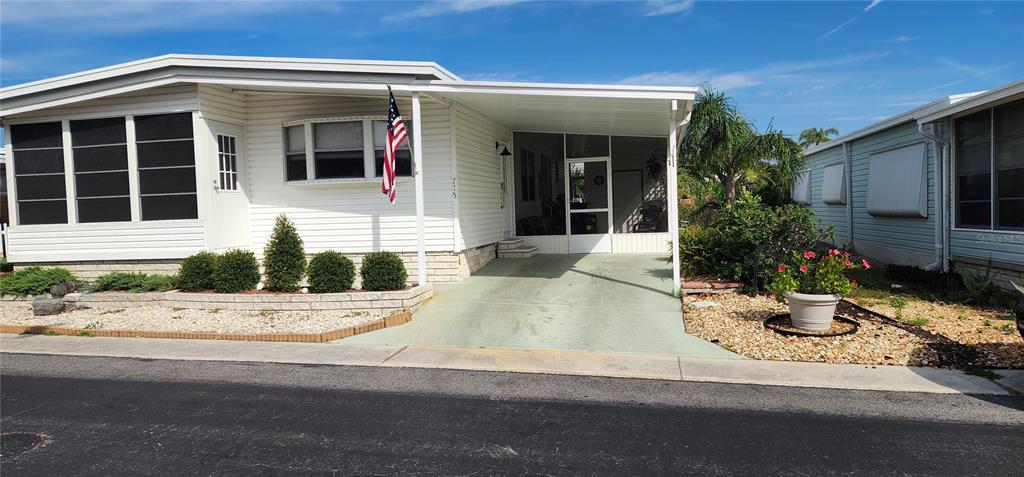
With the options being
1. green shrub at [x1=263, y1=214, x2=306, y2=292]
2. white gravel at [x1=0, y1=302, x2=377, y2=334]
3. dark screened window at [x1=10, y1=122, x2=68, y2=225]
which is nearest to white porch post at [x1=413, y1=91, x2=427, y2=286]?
white gravel at [x1=0, y1=302, x2=377, y2=334]

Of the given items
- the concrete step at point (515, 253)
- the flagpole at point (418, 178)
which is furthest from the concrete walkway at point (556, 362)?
the concrete step at point (515, 253)

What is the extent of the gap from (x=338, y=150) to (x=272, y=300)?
2.93 meters

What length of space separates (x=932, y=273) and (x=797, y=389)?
677 centimetres

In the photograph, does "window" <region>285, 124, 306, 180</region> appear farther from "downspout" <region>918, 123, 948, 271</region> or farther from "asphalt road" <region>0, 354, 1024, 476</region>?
"downspout" <region>918, 123, 948, 271</region>

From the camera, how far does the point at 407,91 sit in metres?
9.28

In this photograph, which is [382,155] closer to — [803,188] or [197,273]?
[197,273]

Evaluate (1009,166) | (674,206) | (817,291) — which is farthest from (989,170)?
(674,206)

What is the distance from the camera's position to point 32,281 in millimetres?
10008

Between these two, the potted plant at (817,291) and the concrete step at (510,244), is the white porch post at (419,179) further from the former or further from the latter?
the potted plant at (817,291)

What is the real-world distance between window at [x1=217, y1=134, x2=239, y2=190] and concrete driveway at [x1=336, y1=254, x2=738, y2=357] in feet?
13.1

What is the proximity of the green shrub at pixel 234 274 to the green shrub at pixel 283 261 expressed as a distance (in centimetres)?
28

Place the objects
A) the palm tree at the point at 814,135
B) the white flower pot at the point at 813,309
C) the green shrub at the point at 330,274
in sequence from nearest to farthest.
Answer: the white flower pot at the point at 813,309 < the green shrub at the point at 330,274 < the palm tree at the point at 814,135

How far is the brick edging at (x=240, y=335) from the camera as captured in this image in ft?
24.8

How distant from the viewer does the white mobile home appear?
9.70 meters
